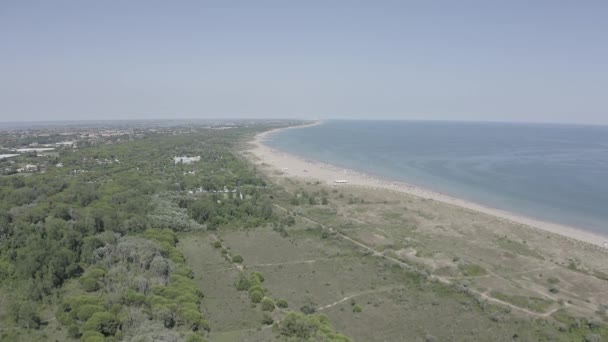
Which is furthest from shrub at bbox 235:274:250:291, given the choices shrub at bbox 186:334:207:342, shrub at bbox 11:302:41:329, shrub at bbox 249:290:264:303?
shrub at bbox 11:302:41:329

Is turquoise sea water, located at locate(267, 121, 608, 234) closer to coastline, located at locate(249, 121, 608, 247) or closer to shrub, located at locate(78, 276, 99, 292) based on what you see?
coastline, located at locate(249, 121, 608, 247)

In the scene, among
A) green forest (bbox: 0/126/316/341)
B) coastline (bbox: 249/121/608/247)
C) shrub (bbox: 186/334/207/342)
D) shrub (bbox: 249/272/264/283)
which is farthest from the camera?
coastline (bbox: 249/121/608/247)

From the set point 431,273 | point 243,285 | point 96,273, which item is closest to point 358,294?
point 431,273

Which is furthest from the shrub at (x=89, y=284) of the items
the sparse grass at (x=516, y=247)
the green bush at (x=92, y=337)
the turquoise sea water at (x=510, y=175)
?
the turquoise sea water at (x=510, y=175)

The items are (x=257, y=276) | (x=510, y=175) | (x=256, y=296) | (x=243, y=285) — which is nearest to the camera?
(x=256, y=296)

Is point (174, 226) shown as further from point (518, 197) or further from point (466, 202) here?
point (518, 197)

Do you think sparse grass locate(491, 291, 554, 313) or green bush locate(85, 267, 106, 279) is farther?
green bush locate(85, 267, 106, 279)

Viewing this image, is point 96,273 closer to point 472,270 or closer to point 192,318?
point 192,318

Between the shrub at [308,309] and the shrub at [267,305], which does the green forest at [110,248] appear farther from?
the shrub at [308,309]

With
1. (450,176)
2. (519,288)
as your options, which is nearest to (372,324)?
(519,288)
